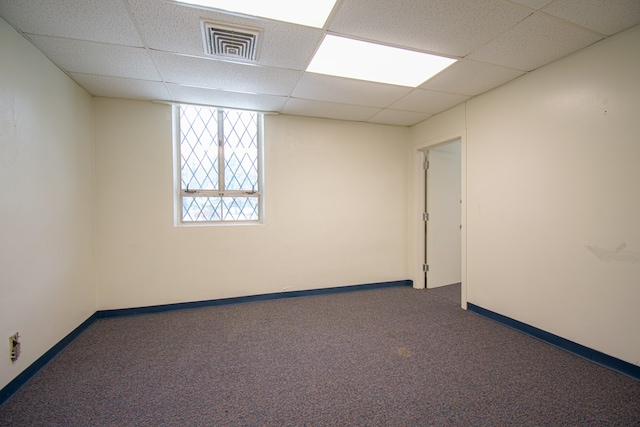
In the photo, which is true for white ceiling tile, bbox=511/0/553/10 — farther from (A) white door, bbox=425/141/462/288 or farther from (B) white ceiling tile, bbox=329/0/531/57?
(A) white door, bbox=425/141/462/288

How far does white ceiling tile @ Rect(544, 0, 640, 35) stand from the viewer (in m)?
1.58

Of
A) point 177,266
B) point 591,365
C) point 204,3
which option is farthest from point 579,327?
point 177,266

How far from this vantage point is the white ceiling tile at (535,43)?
1.78 m

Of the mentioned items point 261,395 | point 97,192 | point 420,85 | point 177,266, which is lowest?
point 261,395

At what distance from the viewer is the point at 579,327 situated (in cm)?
211

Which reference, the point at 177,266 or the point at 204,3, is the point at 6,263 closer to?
the point at 177,266

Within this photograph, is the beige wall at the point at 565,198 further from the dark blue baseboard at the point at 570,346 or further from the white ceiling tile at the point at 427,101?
the white ceiling tile at the point at 427,101

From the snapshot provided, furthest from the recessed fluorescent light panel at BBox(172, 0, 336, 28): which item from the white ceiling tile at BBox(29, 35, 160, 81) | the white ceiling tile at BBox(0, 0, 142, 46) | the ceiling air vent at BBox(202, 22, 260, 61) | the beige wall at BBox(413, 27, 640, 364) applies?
the beige wall at BBox(413, 27, 640, 364)

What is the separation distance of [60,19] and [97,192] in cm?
170

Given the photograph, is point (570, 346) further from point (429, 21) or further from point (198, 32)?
point (198, 32)

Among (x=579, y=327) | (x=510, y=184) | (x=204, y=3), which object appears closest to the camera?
(x=204, y=3)

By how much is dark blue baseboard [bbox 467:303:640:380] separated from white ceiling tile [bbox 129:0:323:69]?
3.01 metres

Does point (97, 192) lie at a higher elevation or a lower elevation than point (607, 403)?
higher

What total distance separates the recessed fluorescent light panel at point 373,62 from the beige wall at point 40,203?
2.06 meters
